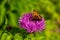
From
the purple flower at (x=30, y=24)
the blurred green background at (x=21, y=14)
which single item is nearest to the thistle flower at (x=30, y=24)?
the purple flower at (x=30, y=24)

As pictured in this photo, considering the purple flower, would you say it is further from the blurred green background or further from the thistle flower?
the blurred green background

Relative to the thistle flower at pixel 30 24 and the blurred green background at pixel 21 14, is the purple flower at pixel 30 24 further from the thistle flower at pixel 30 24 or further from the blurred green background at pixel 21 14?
the blurred green background at pixel 21 14

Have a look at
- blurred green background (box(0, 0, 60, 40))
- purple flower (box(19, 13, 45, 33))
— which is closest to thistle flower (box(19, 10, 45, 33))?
purple flower (box(19, 13, 45, 33))

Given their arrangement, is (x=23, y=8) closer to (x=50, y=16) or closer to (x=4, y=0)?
(x=4, y=0)

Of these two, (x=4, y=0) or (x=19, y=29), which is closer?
(x=19, y=29)

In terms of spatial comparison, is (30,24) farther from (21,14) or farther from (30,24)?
(21,14)

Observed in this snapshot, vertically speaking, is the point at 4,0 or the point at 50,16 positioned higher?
the point at 4,0

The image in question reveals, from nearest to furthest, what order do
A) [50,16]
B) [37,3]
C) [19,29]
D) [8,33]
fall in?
[8,33], [19,29], [37,3], [50,16]

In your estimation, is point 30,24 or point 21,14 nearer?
point 30,24

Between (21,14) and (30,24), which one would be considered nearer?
(30,24)

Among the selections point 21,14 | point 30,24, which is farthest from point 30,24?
point 21,14

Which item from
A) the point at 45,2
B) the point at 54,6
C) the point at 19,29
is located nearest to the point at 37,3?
the point at 45,2
